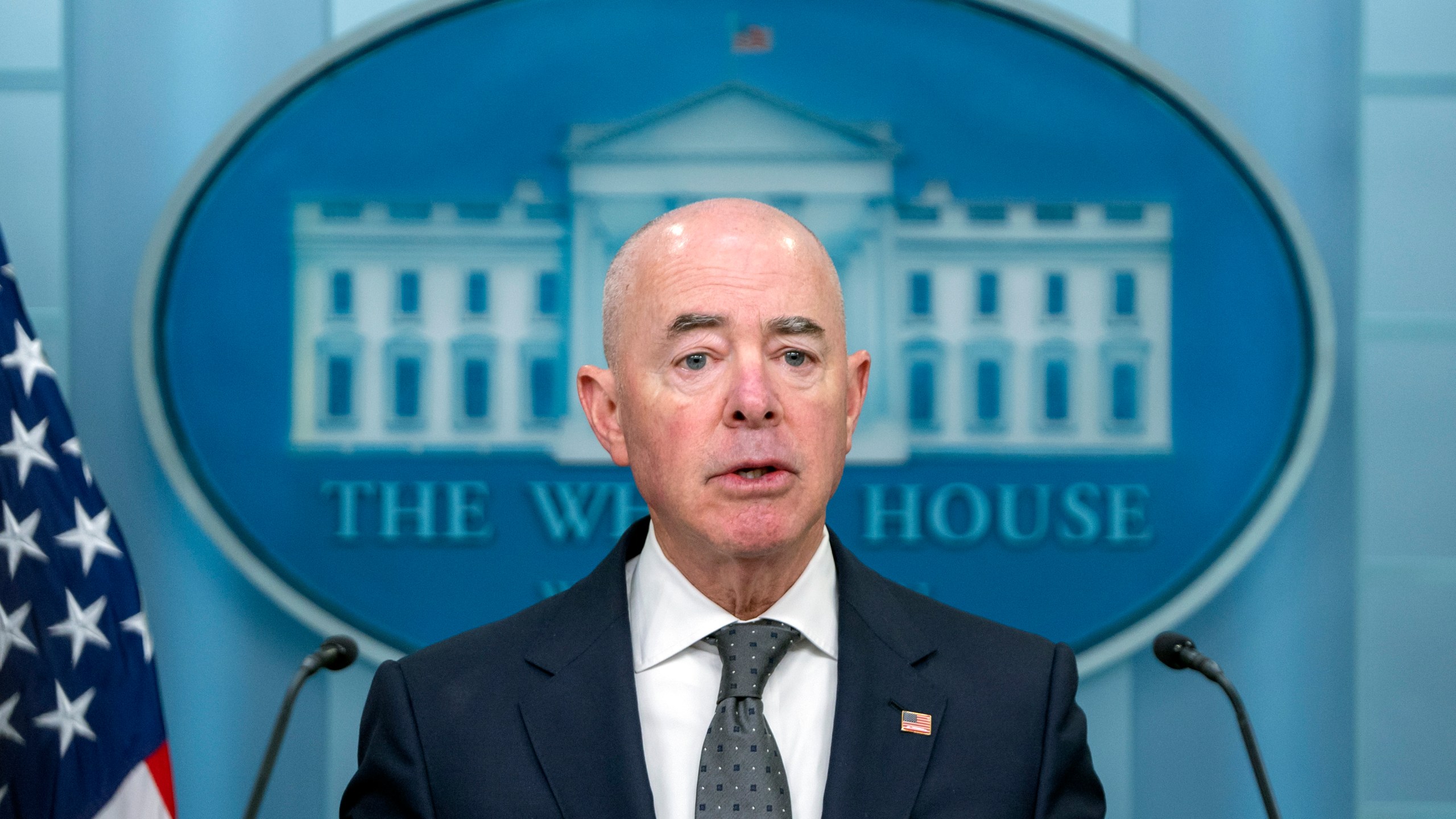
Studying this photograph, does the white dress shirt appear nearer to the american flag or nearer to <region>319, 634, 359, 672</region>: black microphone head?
<region>319, 634, 359, 672</region>: black microphone head

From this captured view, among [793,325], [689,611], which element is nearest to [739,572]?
[689,611]

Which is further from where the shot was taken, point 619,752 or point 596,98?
point 596,98

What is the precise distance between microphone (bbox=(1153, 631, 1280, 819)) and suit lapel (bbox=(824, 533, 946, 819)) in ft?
2.36

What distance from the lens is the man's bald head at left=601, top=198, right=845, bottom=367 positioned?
1508 mm

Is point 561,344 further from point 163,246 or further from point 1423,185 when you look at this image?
point 1423,185

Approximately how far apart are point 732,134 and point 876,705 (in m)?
1.64

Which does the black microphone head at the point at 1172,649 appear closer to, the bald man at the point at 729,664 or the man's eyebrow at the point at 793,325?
the bald man at the point at 729,664

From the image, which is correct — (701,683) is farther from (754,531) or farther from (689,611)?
(754,531)

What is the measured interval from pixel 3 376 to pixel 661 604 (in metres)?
1.47

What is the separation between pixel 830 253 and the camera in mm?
2760

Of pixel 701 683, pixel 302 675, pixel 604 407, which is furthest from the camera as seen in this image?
pixel 302 675

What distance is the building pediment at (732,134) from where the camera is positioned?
275 cm

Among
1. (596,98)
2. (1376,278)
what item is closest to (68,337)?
(596,98)

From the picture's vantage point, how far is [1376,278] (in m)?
2.79
